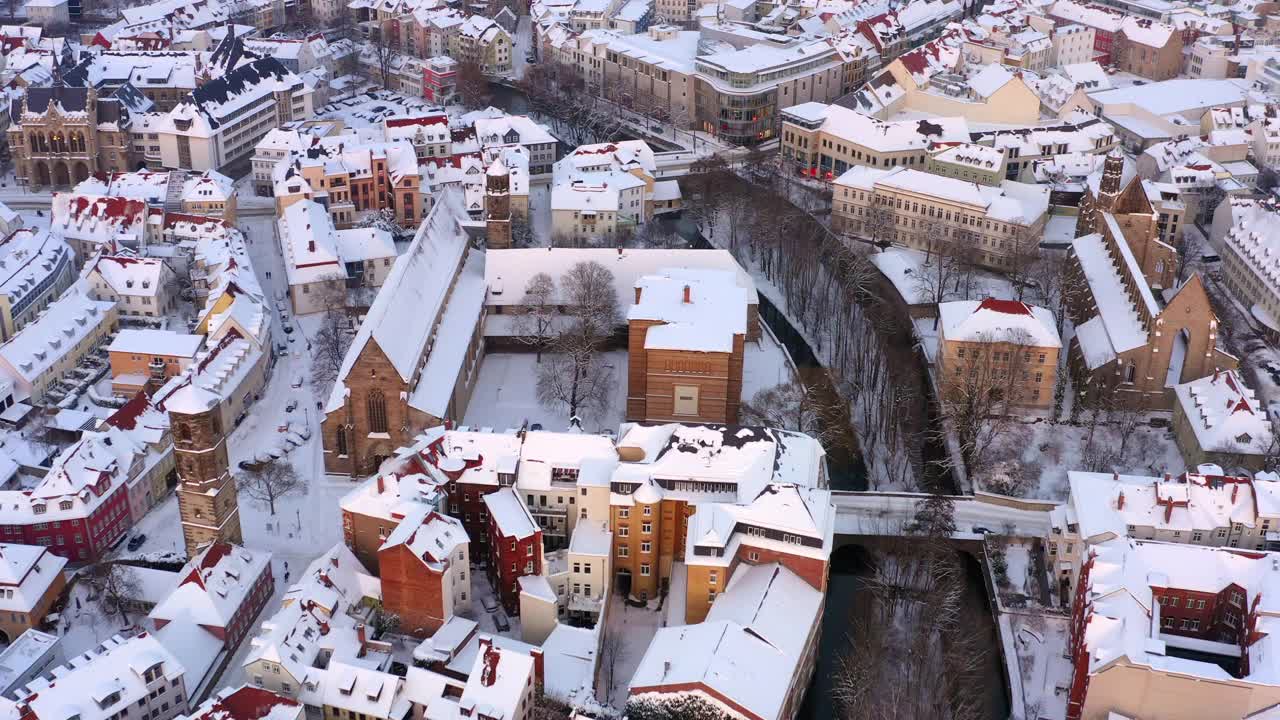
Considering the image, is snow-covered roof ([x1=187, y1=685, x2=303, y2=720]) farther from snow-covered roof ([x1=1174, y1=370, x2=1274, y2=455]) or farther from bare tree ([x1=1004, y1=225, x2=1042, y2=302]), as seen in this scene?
bare tree ([x1=1004, y1=225, x2=1042, y2=302])

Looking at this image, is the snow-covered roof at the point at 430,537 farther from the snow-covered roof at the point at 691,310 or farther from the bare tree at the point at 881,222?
the bare tree at the point at 881,222

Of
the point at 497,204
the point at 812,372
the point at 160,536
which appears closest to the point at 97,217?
the point at 497,204

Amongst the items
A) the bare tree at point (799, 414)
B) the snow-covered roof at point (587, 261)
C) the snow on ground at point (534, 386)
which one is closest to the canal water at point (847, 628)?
the bare tree at point (799, 414)

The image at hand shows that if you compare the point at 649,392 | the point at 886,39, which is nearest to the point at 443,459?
the point at 649,392

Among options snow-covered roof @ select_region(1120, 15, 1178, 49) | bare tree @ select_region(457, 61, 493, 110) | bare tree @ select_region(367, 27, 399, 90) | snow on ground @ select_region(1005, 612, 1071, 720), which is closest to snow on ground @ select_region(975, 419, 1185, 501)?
snow on ground @ select_region(1005, 612, 1071, 720)

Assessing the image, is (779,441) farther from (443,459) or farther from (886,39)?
(886,39)

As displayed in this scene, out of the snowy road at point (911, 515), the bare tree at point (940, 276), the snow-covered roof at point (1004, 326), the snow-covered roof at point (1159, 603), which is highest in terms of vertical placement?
the snow-covered roof at point (1004, 326)
